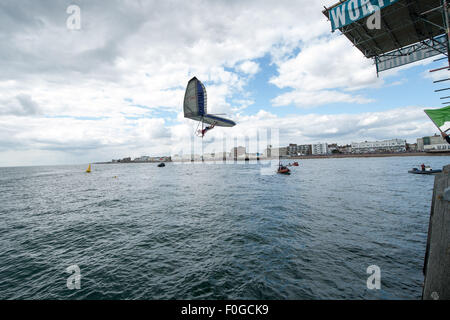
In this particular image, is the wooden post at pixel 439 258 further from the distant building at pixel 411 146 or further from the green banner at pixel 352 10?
the distant building at pixel 411 146

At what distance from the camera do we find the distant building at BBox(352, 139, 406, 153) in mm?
165925

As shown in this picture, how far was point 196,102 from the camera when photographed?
26.6m

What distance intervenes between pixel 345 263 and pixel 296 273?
2520 millimetres

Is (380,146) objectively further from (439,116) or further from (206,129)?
(439,116)

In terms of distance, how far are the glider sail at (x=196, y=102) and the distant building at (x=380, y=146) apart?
20475cm

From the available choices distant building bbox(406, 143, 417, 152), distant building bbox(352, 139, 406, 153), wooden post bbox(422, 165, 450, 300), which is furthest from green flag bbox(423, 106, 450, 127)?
distant building bbox(406, 143, 417, 152)

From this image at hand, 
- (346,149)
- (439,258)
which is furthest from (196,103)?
(346,149)

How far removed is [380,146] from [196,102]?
212m

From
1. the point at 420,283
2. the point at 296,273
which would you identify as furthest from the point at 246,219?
the point at 420,283

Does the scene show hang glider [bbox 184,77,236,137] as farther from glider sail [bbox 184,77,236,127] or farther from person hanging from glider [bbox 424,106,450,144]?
person hanging from glider [bbox 424,106,450,144]
